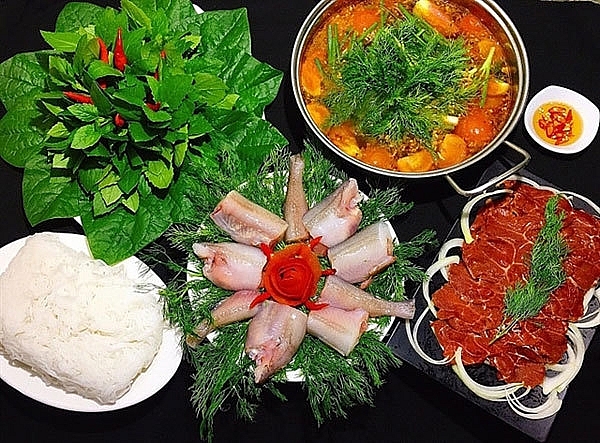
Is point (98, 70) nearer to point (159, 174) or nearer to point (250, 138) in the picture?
point (159, 174)

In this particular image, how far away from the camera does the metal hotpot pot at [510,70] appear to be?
74.5 inches

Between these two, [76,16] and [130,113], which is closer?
[130,113]

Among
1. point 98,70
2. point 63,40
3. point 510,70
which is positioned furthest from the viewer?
point 510,70

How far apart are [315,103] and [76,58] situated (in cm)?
55

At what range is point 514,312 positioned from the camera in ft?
6.51

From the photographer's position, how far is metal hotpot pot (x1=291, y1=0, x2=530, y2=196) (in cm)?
189

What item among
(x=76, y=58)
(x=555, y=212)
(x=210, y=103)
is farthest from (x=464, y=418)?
(x=76, y=58)

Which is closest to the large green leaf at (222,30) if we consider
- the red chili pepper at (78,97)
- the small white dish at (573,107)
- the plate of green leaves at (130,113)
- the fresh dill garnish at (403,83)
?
the plate of green leaves at (130,113)

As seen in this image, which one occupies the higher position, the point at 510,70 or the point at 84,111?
the point at 510,70

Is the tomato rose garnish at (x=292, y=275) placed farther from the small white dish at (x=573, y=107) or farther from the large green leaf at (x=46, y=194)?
the small white dish at (x=573, y=107)

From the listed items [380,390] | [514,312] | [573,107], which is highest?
[573,107]

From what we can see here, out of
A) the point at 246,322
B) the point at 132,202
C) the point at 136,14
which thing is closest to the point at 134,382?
the point at 246,322

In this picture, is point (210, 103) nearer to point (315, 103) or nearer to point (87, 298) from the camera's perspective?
point (315, 103)

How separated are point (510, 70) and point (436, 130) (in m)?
0.24
